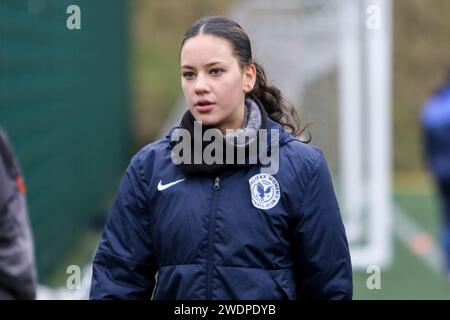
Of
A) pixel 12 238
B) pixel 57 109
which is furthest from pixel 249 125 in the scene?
pixel 57 109

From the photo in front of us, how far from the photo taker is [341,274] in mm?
3512

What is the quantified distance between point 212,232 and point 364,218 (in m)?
11.2

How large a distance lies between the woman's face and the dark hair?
0.03 meters

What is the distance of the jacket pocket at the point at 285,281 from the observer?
344 centimetres

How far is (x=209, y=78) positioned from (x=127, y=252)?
2.10ft

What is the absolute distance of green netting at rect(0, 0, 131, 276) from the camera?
870 centimetres

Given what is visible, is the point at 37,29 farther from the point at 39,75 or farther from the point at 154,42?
the point at 154,42

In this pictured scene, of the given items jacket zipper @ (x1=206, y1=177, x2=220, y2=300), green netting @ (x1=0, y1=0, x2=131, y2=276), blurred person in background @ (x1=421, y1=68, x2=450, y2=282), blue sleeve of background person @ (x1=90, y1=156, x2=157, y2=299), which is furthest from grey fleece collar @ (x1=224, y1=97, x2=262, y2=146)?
blurred person in background @ (x1=421, y1=68, x2=450, y2=282)

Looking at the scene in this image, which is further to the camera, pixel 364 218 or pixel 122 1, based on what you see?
pixel 122 1

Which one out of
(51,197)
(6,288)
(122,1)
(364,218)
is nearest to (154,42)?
(122,1)

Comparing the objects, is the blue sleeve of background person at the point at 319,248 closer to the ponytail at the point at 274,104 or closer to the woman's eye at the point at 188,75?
the ponytail at the point at 274,104

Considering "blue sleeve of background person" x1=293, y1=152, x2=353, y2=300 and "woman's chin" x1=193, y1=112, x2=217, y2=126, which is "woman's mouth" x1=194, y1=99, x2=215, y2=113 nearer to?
"woman's chin" x1=193, y1=112, x2=217, y2=126

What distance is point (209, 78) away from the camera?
3473mm

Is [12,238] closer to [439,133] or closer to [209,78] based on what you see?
[209,78]
